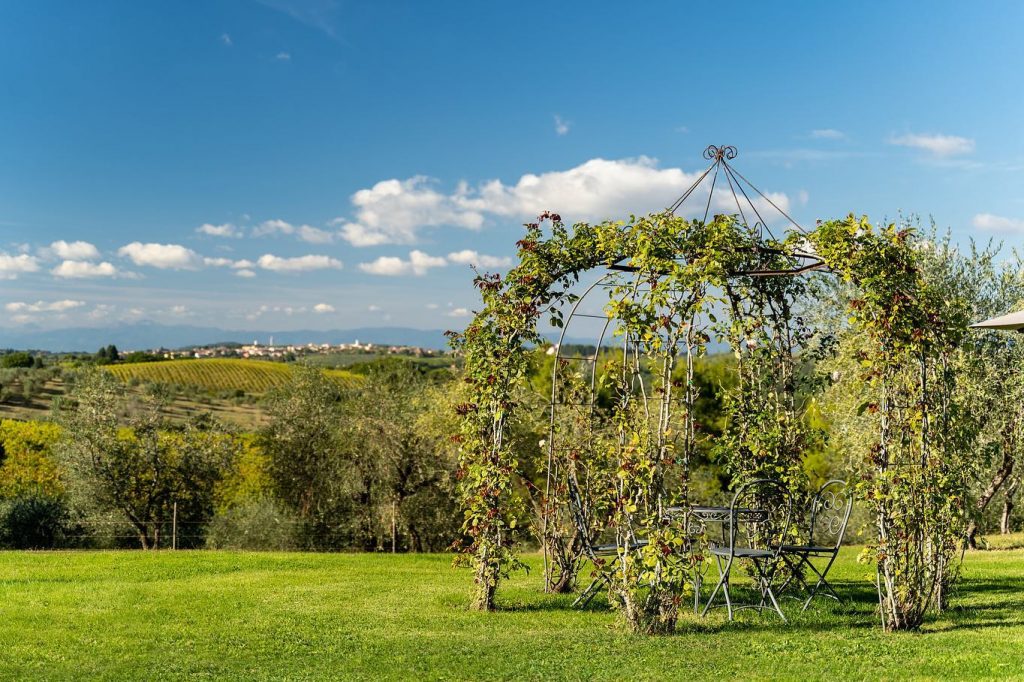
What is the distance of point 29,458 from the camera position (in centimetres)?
2495

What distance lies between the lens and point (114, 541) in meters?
21.6

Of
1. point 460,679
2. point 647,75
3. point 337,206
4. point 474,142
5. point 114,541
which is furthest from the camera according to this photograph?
point 337,206

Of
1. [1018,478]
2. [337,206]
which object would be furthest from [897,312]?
[337,206]

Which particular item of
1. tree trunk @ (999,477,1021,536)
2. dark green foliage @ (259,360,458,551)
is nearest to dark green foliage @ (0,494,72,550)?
dark green foliage @ (259,360,458,551)

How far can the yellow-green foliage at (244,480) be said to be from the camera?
79.6ft

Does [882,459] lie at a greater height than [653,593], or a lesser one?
greater

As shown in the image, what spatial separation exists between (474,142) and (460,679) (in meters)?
15.6

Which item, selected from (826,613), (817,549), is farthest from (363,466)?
→ (817,549)

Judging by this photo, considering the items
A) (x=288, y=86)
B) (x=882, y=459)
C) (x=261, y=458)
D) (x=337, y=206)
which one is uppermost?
(x=288, y=86)

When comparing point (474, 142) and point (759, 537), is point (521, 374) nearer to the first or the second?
point (759, 537)

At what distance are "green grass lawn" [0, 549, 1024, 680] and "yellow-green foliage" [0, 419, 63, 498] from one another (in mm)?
17047

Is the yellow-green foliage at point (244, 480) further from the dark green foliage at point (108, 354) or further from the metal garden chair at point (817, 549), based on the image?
the dark green foliage at point (108, 354)

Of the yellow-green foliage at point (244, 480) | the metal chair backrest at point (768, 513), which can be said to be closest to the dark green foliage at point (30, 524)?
the yellow-green foliage at point (244, 480)

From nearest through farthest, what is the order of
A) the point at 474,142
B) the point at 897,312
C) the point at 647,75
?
the point at 897,312 < the point at 647,75 < the point at 474,142
